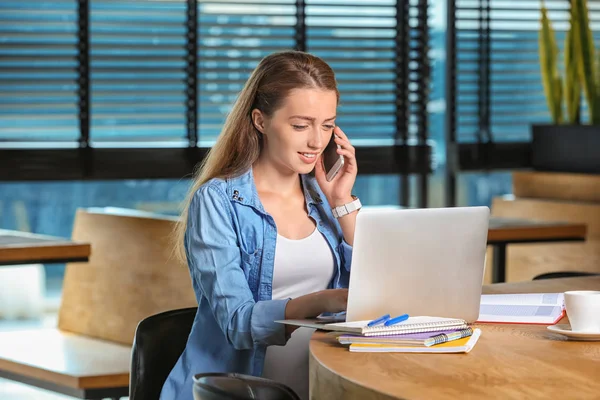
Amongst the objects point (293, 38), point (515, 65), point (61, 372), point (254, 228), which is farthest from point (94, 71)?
point (254, 228)

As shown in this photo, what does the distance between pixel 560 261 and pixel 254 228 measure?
3.19 m

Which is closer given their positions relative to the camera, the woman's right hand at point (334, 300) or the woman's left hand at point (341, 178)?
the woman's right hand at point (334, 300)

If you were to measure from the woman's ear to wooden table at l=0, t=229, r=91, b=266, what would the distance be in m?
1.37

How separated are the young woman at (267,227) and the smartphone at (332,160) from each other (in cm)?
2

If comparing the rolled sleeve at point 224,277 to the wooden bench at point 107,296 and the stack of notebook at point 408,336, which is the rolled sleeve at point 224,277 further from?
the wooden bench at point 107,296

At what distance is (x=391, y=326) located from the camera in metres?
1.76

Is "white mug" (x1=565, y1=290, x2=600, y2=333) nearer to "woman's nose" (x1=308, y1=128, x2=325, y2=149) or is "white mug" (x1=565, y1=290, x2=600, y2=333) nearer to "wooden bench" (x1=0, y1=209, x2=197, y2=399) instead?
"woman's nose" (x1=308, y1=128, x2=325, y2=149)

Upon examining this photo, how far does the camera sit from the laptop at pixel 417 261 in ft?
5.81

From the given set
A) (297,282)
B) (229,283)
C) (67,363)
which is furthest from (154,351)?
(67,363)

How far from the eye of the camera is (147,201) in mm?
5016

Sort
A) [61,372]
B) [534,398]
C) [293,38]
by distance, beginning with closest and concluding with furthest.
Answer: [534,398], [61,372], [293,38]

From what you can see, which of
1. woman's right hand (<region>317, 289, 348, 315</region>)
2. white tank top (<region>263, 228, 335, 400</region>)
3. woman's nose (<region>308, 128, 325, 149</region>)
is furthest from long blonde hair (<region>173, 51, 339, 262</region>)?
woman's right hand (<region>317, 289, 348, 315</region>)

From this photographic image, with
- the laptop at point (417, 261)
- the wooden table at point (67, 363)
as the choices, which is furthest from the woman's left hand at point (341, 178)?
the wooden table at point (67, 363)

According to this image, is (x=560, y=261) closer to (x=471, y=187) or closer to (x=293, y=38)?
(x=471, y=187)
